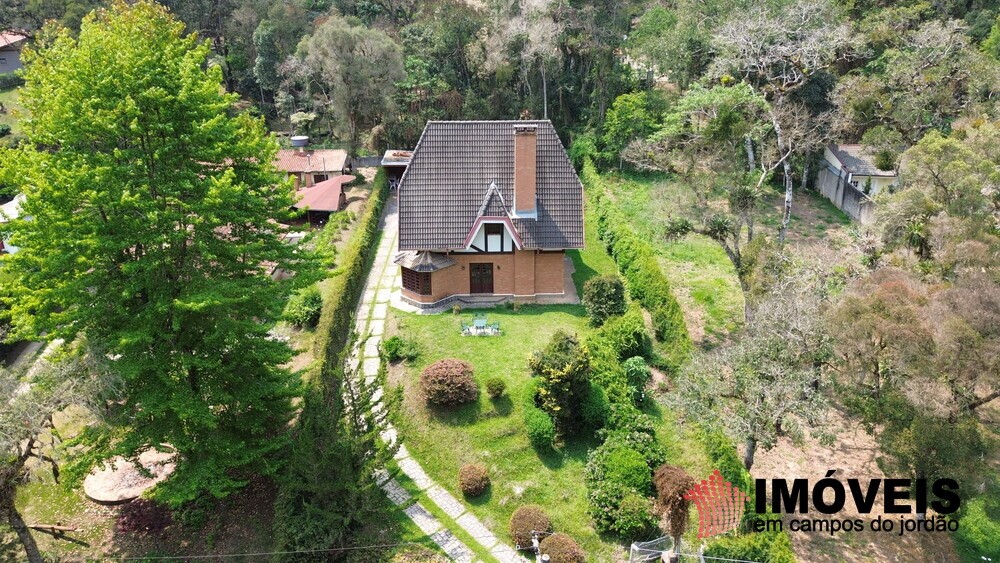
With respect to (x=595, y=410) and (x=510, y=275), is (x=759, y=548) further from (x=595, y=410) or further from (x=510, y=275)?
(x=510, y=275)

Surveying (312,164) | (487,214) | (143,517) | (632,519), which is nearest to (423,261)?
(487,214)

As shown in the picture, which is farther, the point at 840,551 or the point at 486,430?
the point at 486,430

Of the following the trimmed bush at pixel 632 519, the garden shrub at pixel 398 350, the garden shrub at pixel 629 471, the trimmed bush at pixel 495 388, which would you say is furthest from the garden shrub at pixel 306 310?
the trimmed bush at pixel 632 519

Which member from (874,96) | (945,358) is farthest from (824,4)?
(945,358)

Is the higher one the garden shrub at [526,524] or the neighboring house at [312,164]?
the neighboring house at [312,164]

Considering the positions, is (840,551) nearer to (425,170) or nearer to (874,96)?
(425,170)

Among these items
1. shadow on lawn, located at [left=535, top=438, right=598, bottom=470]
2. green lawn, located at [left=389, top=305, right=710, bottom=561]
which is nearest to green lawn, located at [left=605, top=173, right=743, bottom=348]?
green lawn, located at [left=389, top=305, right=710, bottom=561]

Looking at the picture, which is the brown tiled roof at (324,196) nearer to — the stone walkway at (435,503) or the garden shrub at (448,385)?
the stone walkway at (435,503)
